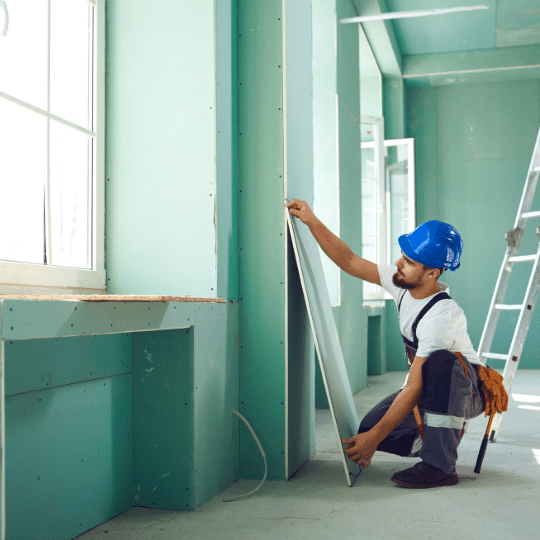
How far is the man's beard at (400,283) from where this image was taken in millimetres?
2406

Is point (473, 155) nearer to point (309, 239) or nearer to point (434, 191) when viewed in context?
point (434, 191)

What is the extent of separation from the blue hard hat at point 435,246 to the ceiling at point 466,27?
3.41 meters

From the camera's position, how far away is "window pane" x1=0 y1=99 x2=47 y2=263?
5.66 ft

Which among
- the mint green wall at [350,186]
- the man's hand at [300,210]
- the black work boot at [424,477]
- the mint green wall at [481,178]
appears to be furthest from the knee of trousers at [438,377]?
the mint green wall at [481,178]

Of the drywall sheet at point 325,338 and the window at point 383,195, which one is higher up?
the window at point 383,195

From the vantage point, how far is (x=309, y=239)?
8.65 feet

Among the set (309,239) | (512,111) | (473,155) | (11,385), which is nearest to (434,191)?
(473,155)

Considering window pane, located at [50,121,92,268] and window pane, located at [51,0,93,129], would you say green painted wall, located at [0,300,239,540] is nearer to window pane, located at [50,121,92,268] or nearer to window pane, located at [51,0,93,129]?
window pane, located at [50,121,92,268]

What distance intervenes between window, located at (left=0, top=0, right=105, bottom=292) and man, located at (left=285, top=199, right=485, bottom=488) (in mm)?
808

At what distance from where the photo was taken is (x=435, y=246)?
7.48ft

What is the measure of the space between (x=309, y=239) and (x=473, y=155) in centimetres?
479

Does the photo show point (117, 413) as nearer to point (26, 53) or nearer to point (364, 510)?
point (364, 510)

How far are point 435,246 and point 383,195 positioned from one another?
12.6 feet

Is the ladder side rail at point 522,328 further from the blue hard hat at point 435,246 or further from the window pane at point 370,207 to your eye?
the window pane at point 370,207
